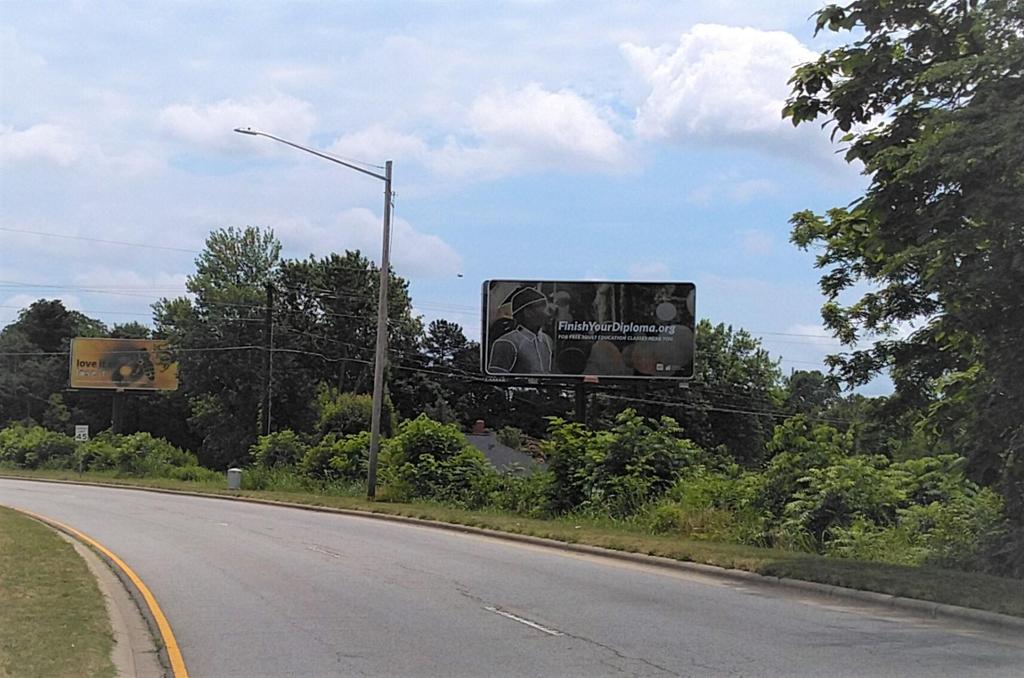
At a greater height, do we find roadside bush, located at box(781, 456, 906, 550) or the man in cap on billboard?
the man in cap on billboard

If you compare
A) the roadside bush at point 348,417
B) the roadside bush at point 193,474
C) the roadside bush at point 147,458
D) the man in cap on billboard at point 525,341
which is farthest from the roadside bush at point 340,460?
the roadside bush at point 147,458

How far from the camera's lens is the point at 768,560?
53.4ft

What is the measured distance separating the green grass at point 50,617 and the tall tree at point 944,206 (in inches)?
411

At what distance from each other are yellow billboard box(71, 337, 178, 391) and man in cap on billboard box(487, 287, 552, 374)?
4558 centimetres

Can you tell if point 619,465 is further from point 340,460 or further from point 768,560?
point 340,460

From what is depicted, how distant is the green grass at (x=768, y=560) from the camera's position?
12633 mm

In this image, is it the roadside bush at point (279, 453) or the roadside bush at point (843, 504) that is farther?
the roadside bush at point (279, 453)

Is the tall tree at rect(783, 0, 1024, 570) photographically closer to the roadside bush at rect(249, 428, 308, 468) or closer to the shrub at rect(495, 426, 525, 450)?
the roadside bush at rect(249, 428, 308, 468)

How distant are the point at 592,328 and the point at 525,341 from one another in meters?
2.39

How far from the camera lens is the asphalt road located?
9.41 m

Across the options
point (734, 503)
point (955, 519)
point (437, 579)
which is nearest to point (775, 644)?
point (437, 579)

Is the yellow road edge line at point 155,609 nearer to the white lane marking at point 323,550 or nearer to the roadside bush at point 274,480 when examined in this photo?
the white lane marking at point 323,550

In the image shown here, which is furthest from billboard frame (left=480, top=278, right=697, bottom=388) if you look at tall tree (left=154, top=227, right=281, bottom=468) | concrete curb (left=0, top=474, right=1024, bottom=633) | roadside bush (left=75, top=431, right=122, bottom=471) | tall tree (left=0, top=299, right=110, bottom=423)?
tall tree (left=0, top=299, right=110, bottom=423)

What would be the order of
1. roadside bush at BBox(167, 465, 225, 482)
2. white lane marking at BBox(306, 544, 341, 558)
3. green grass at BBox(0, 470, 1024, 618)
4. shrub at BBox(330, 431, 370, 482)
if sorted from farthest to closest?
roadside bush at BBox(167, 465, 225, 482), shrub at BBox(330, 431, 370, 482), white lane marking at BBox(306, 544, 341, 558), green grass at BBox(0, 470, 1024, 618)
